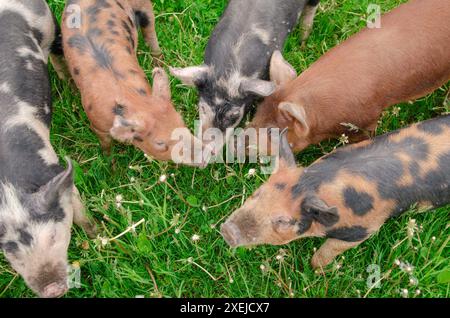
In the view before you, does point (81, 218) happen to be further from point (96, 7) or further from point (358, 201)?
point (358, 201)

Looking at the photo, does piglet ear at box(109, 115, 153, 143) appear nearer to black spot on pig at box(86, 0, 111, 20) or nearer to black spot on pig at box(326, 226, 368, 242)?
black spot on pig at box(86, 0, 111, 20)

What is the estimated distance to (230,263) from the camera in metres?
4.45

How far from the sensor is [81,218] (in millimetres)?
4336

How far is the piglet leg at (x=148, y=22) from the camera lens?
5082mm

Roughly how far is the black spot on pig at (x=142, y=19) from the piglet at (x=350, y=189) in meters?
2.11

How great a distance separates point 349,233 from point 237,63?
1720 millimetres

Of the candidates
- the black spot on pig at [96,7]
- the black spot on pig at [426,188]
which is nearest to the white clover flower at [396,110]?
the black spot on pig at [426,188]

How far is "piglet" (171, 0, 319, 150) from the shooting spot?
4.50m

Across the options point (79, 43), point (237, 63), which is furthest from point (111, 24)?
point (237, 63)

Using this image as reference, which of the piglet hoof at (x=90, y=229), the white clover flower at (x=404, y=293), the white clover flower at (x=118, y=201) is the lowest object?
the piglet hoof at (x=90, y=229)

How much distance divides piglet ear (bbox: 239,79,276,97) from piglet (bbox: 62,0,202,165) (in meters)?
0.60

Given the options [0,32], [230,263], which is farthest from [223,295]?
[0,32]

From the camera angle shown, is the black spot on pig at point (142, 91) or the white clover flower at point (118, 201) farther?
the black spot on pig at point (142, 91)

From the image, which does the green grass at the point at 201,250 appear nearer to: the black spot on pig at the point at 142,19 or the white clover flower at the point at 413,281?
the white clover flower at the point at 413,281
